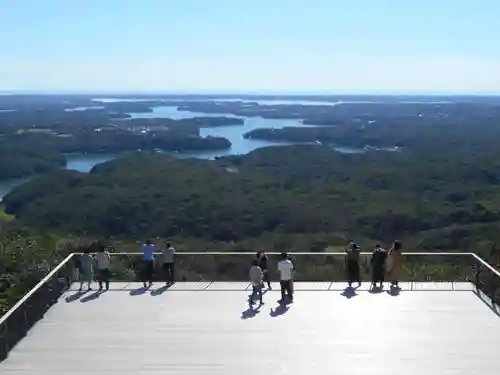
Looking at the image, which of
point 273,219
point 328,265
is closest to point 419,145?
point 273,219

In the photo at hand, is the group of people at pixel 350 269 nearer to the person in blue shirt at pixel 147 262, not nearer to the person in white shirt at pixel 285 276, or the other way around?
the person in white shirt at pixel 285 276

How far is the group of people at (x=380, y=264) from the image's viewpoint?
1334cm

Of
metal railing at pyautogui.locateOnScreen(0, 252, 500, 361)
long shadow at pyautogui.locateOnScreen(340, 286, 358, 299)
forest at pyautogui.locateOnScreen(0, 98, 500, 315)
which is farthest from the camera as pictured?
forest at pyautogui.locateOnScreen(0, 98, 500, 315)

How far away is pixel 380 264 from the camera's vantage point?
44.4 ft

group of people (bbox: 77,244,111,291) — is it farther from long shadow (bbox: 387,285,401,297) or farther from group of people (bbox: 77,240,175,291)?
long shadow (bbox: 387,285,401,297)

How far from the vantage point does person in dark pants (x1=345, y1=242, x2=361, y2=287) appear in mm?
13523

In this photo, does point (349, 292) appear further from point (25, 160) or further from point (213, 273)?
point (25, 160)

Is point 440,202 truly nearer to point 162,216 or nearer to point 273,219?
point 273,219

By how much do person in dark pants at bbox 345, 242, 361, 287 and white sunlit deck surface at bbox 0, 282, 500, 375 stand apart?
0.34 m

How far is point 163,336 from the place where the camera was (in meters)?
11.0

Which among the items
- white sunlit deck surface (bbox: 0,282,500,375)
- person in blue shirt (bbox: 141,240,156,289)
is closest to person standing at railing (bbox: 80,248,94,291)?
white sunlit deck surface (bbox: 0,282,500,375)

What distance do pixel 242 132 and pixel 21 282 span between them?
138208 millimetres

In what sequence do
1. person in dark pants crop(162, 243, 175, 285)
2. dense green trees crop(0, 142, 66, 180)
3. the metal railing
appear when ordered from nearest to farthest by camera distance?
the metal railing → person in dark pants crop(162, 243, 175, 285) → dense green trees crop(0, 142, 66, 180)

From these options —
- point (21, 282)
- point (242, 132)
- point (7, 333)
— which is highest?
point (7, 333)
